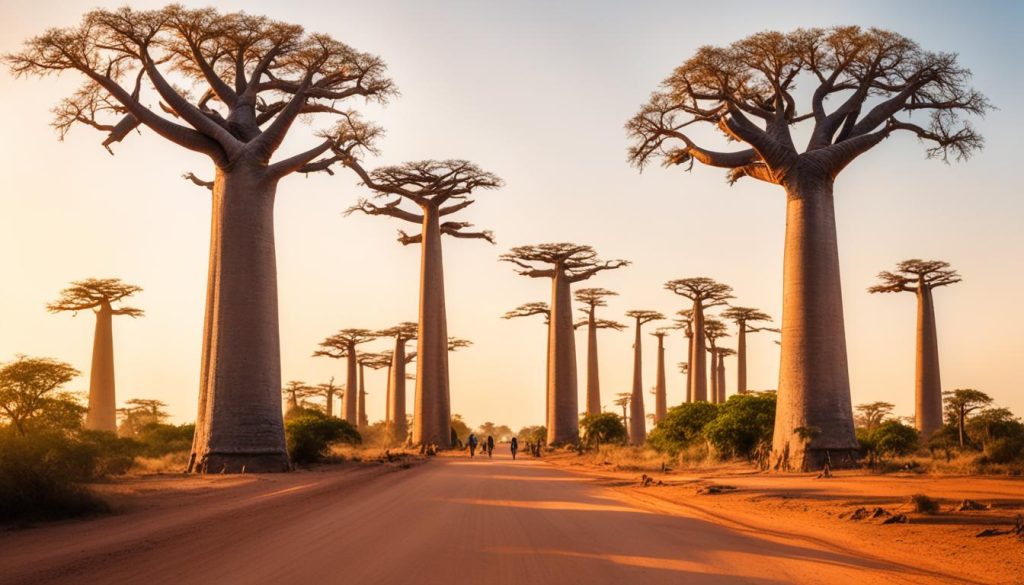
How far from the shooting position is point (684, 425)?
1023 inches

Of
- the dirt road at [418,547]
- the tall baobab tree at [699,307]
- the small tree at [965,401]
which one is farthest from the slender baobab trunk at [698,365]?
the dirt road at [418,547]

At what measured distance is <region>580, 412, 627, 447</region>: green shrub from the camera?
36.7 m

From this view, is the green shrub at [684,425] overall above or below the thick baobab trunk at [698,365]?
below

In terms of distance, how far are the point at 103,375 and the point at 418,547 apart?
35800mm

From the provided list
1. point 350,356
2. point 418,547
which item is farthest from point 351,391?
point 418,547

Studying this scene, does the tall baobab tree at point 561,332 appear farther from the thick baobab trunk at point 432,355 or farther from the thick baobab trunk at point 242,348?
the thick baobab trunk at point 242,348

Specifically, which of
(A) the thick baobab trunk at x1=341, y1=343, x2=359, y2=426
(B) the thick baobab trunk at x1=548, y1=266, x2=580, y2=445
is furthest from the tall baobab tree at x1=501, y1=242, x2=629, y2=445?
(A) the thick baobab trunk at x1=341, y1=343, x2=359, y2=426

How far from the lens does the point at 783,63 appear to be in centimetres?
1919

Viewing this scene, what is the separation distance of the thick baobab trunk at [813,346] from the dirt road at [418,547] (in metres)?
7.37

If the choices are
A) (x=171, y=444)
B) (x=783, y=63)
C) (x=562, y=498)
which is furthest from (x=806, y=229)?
(x=171, y=444)

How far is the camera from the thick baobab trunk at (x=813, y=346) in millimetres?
16906

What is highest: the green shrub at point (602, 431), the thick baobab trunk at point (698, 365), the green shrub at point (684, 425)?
the thick baobab trunk at point (698, 365)

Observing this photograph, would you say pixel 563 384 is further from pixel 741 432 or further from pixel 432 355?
pixel 741 432

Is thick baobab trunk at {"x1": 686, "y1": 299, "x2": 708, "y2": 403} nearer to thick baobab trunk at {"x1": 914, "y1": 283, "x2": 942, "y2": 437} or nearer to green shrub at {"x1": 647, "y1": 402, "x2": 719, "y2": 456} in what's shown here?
thick baobab trunk at {"x1": 914, "y1": 283, "x2": 942, "y2": 437}
